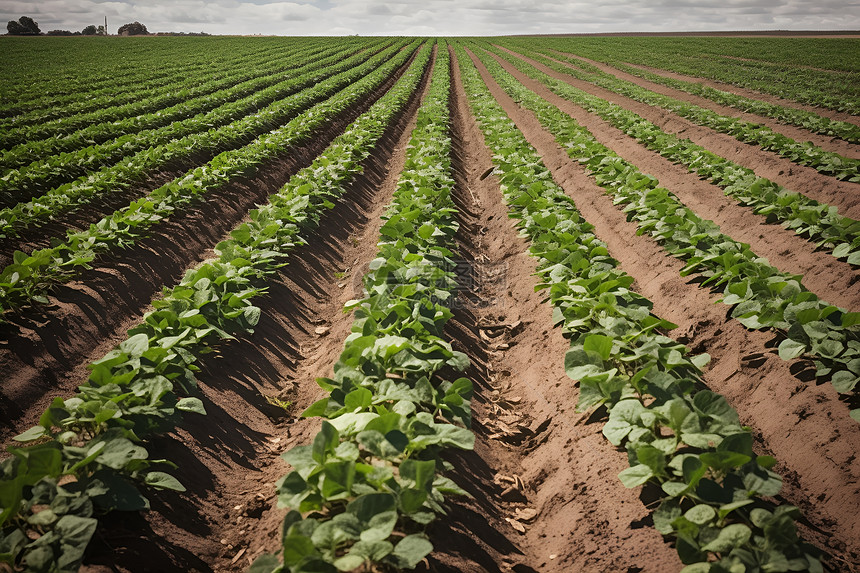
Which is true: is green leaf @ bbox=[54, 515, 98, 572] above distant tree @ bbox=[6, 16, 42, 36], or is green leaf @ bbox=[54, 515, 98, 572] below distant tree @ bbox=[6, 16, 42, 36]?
below

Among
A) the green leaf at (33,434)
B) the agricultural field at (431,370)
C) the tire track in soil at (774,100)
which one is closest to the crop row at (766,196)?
the agricultural field at (431,370)

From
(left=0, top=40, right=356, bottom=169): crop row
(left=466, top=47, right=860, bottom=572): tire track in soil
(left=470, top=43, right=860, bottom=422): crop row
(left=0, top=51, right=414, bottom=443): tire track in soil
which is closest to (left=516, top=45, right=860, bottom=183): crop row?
(left=470, top=43, right=860, bottom=422): crop row

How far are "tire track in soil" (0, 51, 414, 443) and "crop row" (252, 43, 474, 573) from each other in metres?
3.13

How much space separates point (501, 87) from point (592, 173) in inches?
736

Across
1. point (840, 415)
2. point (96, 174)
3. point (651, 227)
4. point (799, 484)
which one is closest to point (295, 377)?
point (799, 484)

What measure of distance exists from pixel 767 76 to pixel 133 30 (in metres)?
108

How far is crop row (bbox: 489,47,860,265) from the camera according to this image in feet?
20.5

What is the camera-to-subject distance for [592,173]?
1030 cm

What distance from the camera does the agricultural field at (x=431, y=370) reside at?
Answer: 260 cm

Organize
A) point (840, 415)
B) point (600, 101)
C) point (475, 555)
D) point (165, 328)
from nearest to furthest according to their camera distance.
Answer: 1. point (475, 555)
2. point (840, 415)
3. point (165, 328)
4. point (600, 101)

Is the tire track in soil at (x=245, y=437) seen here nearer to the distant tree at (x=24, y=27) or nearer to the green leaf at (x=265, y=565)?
the green leaf at (x=265, y=565)

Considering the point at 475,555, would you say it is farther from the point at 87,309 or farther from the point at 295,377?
the point at 87,309

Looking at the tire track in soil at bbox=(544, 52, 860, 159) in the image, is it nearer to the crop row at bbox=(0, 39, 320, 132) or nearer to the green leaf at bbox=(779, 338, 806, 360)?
the green leaf at bbox=(779, 338, 806, 360)

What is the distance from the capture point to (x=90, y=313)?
561 cm
